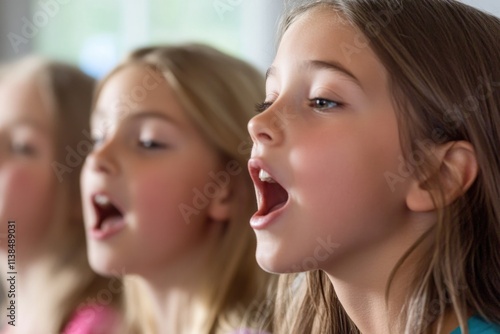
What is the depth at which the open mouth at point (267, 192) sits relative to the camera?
3.29 ft

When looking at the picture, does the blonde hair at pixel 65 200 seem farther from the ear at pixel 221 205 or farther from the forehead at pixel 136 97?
the ear at pixel 221 205

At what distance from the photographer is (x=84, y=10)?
2.55 metres

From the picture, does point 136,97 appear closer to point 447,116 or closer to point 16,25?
point 447,116

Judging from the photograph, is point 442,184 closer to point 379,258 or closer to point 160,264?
point 379,258

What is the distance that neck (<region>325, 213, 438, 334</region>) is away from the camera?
99 centimetres

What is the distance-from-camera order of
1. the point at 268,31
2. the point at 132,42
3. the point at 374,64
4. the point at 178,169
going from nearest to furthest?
1. the point at 374,64
2. the point at 178,169
3. the point at 268,31
4. the point at 132,42

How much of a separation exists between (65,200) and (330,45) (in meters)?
0.80

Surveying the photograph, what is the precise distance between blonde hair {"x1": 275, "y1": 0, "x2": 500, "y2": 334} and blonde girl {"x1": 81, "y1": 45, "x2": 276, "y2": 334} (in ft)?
1.38

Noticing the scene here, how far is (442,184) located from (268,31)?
A: 3.72 feet


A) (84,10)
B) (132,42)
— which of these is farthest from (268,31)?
(84,10)

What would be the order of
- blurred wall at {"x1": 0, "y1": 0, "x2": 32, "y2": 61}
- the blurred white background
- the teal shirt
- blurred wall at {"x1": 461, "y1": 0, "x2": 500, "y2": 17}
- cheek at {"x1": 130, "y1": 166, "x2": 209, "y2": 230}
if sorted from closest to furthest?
the teal shirt < blurred wall at {"x1": 461, "y1": 0, "x2": 500, "y2": 17} < cheek at {"x1": 130, "y1": 166, "x2": 209, "y2": 230} < the blurred white background < blurred wall at {"x1": 0, "y1": 0, "x2": 32, "y2": 61}

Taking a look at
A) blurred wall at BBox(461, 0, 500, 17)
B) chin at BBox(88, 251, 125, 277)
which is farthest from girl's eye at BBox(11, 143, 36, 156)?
blurred wall at BBox(461, 0, 500, 17)

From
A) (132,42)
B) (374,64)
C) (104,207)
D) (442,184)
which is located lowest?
(132,42)

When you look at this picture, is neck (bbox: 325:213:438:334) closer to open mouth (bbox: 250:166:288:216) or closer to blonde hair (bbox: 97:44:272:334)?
open mouth (bbox: 250:166:288:216)
